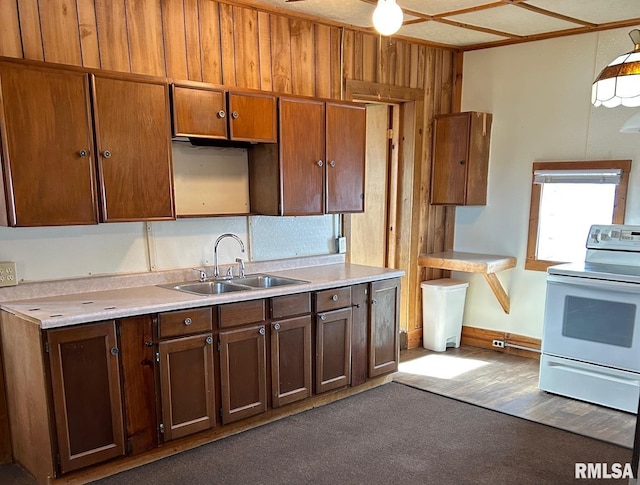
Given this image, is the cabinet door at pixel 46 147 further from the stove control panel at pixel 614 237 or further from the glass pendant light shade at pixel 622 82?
the stove control panel at pixel 614 237

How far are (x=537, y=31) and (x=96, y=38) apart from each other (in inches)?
129

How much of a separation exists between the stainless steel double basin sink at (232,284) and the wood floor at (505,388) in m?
1.29

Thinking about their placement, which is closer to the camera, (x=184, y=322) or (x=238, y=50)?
(x=184, y=322)

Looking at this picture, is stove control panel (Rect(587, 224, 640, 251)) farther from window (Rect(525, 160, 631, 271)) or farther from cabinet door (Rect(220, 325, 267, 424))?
cabinet door (Rect(220, 325, 267, 424))

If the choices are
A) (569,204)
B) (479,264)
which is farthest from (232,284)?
(569,204)

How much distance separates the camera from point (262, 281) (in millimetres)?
3336

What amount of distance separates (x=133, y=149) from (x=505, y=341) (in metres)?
3.56

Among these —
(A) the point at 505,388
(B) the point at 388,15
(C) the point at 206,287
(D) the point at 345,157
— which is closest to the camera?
(B) the point at 388,15

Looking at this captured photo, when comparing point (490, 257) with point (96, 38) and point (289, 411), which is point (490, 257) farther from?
point (96, 38)

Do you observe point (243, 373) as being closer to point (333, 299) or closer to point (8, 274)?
point (333, 299)

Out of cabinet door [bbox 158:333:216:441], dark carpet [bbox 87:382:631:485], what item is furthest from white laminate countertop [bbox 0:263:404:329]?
dark carpet [bbox 87:382:631:485]

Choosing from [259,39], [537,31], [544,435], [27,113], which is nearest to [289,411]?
[544,435]

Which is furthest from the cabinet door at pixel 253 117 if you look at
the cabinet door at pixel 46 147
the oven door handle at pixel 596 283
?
the oven door handle at pixel 596 283

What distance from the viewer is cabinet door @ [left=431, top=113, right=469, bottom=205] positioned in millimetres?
4375
